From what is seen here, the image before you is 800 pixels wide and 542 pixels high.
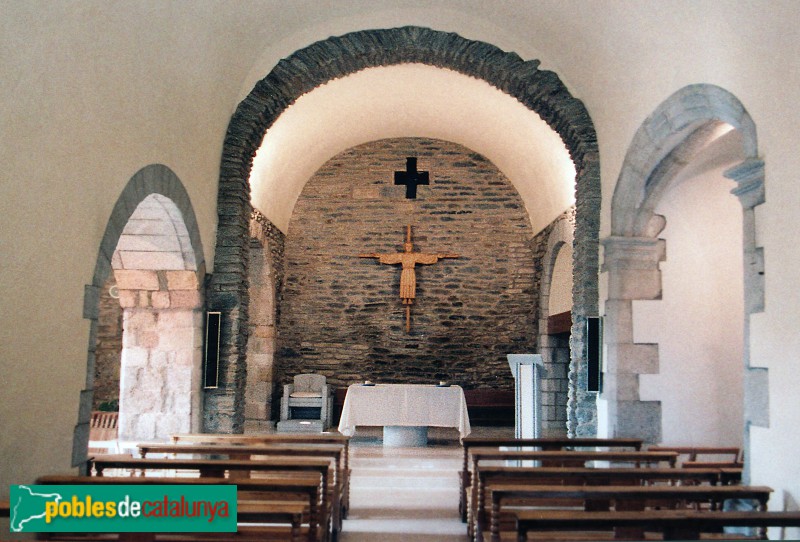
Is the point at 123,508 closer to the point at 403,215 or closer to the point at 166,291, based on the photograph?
the point at 166,291

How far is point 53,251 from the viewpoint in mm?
4605

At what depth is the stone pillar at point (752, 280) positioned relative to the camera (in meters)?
4.57

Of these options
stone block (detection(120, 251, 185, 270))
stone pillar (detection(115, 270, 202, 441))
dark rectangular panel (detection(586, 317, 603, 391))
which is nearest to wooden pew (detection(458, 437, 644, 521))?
dark rectangular panel (detection(586, 317, 603, 391))

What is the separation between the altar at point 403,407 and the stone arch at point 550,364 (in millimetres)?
2273

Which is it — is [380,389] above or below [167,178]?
below

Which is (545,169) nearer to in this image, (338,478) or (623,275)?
(623,275)

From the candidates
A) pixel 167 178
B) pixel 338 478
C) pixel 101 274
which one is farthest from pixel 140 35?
pixel 338 478

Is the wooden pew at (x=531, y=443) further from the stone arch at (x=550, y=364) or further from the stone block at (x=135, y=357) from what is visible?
the stone arch at (x=550, y=364)

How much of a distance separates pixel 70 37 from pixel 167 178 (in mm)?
1957

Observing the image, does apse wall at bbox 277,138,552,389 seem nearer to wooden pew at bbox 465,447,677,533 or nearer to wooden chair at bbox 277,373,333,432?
wooden chair at bbox 277,373,333,432

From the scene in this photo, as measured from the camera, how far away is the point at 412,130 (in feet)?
40.7

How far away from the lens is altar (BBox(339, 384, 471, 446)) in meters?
9.57

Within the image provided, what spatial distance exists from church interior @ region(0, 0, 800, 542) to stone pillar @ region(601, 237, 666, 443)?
20mm

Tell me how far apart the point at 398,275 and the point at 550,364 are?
2.80 metres
